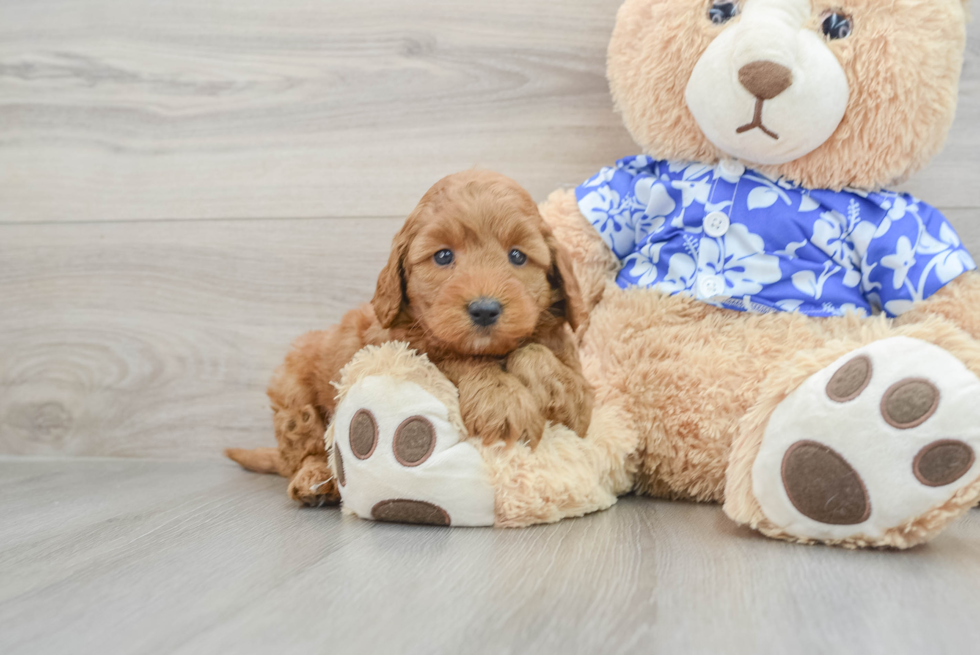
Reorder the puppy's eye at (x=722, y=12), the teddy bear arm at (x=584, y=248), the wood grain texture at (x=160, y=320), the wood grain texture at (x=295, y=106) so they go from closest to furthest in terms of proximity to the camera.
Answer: the puppy's eye at (x=722, y=12)
the teddy bear arm at (x=584, y=248)
the wood grain texture at (x=295, y=106)
the wood grain texture at (x=160, y=320)

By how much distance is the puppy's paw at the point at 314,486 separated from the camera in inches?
46.9

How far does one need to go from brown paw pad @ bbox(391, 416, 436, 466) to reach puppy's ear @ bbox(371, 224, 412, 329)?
0.16 m

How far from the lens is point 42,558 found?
93 centimetres

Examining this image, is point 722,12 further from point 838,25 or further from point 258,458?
point 258,458

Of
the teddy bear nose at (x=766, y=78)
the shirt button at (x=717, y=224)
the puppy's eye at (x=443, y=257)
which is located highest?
the teddy bear nose at (x=766, y=78)

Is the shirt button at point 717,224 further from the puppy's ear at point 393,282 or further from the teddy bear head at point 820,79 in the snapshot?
the puppy's ear at point 393,282

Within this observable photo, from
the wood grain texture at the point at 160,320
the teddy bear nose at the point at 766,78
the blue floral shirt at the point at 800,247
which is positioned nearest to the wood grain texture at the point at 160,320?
the wood grain texture at the point at 160,320

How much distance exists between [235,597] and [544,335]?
0.54m

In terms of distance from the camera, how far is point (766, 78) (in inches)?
42.4

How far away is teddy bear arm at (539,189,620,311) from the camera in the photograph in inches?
51.0

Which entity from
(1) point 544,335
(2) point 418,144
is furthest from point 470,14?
(1) point 544,335

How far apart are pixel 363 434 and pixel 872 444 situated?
24.1 inches

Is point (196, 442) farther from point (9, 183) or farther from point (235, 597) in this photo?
point (235, 597)

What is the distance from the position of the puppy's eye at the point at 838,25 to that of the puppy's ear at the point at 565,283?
0.51 m
